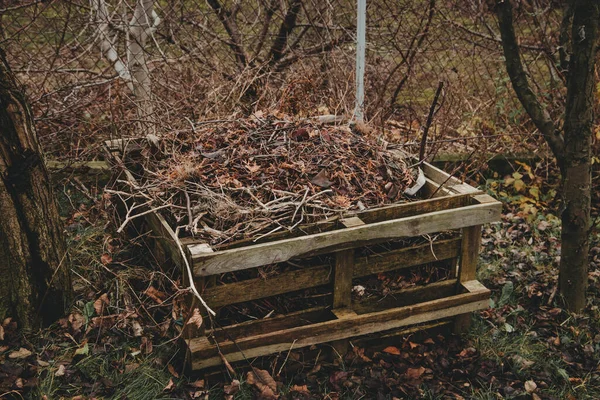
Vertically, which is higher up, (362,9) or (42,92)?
(362,9)

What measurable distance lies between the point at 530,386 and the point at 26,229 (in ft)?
8.36

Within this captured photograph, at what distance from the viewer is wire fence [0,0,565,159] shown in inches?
174

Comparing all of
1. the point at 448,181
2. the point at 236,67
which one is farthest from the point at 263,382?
the point at 236,67

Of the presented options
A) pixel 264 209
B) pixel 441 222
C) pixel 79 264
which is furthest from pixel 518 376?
pixel 79 264

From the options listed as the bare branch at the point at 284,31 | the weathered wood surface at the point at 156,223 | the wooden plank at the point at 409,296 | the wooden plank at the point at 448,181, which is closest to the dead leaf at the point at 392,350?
the wooden plank at the point at 409,296

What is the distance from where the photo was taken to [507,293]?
3.88m

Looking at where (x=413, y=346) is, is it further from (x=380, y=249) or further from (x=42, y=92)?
(x=42, y=92)

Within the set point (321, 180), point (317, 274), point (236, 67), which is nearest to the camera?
point (317, 274)

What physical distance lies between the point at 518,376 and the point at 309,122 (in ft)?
5.79

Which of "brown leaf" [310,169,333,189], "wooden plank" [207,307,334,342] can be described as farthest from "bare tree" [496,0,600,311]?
"wooden plank" [207,307,334,342]

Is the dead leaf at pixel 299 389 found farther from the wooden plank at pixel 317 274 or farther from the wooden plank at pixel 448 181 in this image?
the wooden plank at pixel 448 181

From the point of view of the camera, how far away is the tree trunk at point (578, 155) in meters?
3.25

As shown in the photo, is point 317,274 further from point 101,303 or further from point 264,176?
point 101,303

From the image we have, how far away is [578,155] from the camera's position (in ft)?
11.5
